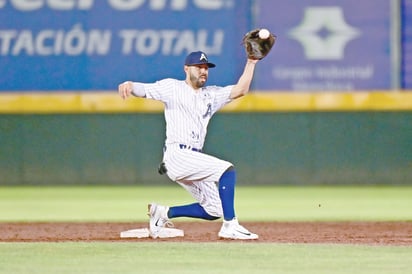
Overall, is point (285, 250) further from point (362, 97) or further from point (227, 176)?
point (362, 97)

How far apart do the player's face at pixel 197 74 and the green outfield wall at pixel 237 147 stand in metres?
6.40

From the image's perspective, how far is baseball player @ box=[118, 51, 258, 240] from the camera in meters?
8.94

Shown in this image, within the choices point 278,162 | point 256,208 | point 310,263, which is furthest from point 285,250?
point 278,162

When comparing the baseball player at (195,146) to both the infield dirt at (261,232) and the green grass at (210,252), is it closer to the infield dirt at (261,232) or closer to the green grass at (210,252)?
the infield dirt at (261,232)

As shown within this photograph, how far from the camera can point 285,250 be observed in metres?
8.32

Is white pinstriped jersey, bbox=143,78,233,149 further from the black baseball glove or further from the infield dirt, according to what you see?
the infield dirt

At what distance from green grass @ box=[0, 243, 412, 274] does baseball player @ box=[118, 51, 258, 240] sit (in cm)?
44

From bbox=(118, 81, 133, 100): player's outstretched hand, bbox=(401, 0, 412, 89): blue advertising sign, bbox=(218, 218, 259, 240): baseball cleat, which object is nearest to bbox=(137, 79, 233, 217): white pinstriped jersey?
bbox=(118, 81, 133, 100): player's outstretched hand

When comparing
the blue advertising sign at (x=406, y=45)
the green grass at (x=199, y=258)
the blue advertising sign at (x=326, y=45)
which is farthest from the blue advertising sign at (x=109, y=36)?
the green grass at (x=199, y=258)

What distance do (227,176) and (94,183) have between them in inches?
275

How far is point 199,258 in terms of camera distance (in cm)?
783

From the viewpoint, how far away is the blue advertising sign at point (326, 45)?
15445 millimetres

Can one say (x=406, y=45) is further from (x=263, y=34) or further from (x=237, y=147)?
(x=263, y=34)

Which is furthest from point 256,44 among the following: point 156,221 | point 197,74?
point 156,221
